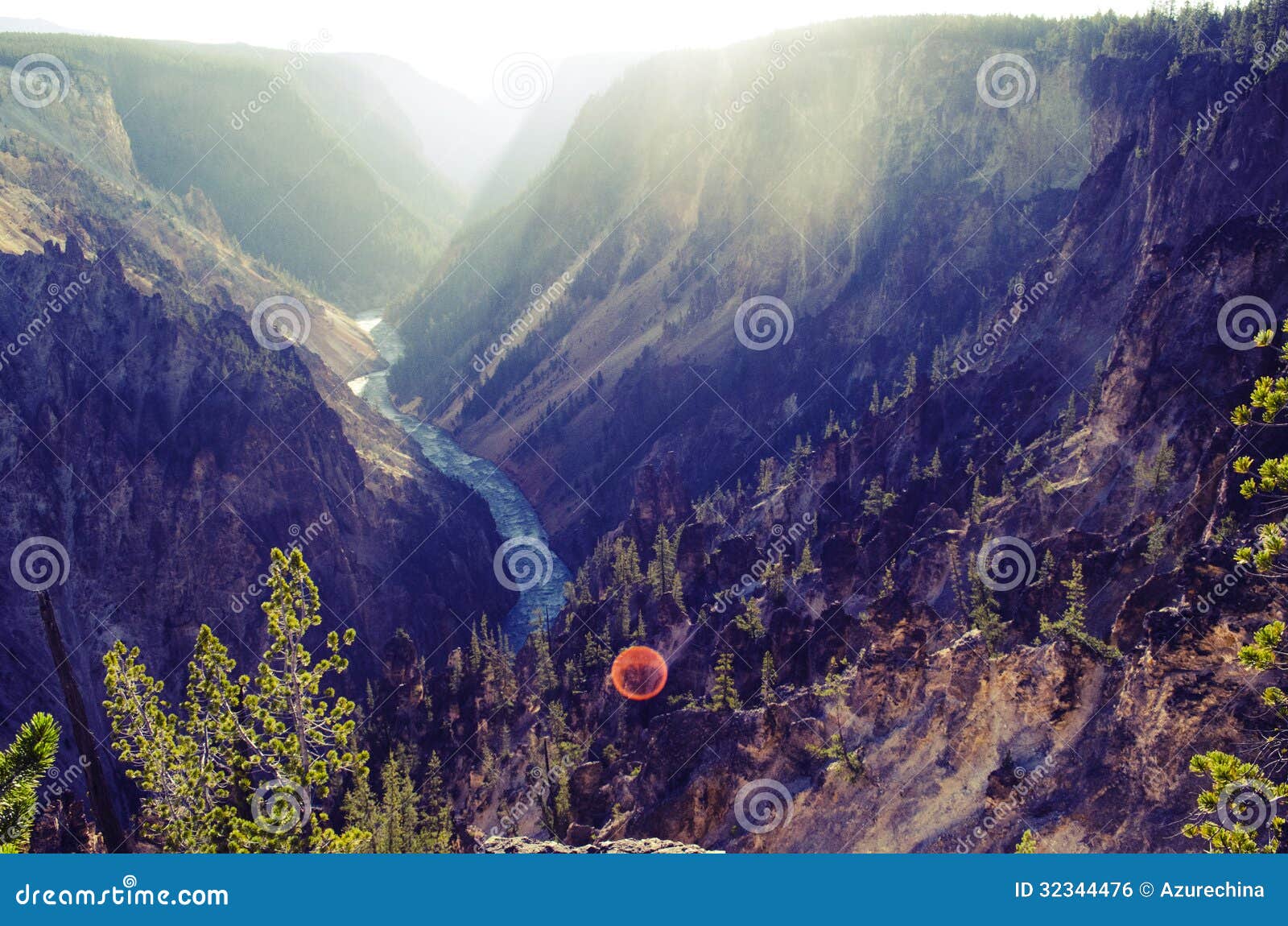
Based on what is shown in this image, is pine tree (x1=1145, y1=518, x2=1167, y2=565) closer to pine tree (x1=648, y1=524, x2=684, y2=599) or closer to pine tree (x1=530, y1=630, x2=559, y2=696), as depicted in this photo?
pine tree (x1=648, y1=524, x2=684, y2=599)

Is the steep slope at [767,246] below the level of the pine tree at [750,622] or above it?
above

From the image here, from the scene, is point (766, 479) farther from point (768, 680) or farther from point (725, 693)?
point (768, 680)

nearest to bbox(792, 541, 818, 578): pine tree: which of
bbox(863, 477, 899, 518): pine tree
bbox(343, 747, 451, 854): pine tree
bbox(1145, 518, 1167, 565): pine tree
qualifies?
bbox(863, 477, 899, 518): pine tree

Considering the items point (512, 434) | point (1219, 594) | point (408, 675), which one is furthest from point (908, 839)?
point (512, 434)

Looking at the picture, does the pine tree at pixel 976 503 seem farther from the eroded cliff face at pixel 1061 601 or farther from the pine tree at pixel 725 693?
the pine tree at pixel 725 693

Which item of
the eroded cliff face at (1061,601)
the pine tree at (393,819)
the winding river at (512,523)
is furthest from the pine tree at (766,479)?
the pine tree at (393,819)

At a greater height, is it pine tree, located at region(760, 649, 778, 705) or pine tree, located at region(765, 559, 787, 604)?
pine tree, located at region(765, 559, 787, 604)
